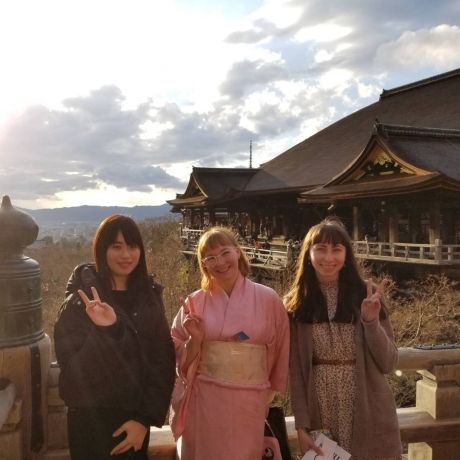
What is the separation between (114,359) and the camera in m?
1.87

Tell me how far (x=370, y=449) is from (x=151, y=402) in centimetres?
102

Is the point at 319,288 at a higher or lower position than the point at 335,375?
higher

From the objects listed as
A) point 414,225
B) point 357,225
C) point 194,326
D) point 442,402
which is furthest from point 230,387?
point 357,225

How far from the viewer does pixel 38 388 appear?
86.0 inches

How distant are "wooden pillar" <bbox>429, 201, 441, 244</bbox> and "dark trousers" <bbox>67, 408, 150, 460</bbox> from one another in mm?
10762

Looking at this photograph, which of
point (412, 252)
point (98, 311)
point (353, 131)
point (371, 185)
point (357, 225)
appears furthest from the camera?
point (353, 131)

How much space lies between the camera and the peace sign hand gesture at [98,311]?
184 centimetres

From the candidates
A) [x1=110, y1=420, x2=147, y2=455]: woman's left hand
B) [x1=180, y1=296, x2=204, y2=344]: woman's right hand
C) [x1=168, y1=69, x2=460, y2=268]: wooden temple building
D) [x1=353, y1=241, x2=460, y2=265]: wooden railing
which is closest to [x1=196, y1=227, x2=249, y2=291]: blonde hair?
[x1=180, y1=296, x2=204, y2=344]: woman's right hand

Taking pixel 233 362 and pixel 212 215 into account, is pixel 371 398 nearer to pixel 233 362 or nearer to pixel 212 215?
pixel 233 362

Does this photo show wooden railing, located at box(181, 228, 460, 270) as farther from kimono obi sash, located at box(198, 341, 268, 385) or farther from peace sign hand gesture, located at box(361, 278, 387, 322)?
kimono obi sash, located at box(198, 341, 268, 385)

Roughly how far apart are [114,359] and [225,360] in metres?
0.49

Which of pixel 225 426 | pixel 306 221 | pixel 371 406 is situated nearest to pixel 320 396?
pixel 371 406

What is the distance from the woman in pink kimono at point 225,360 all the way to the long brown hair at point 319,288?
0.44 ft

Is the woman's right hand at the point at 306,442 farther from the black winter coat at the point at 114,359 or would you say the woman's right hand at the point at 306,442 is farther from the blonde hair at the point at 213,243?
the blonde hair at the point at 213,243
